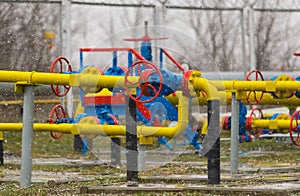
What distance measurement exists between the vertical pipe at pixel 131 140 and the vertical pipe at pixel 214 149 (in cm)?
80

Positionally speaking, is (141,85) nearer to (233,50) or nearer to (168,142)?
(168,142)

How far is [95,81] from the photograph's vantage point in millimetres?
8320

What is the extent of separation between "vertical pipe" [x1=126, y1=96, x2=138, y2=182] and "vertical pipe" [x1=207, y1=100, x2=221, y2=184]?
0.80 meters

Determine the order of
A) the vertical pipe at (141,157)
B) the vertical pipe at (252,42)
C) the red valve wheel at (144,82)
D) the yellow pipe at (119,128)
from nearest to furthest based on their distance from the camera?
1. the red valve wheel at (144,82)
2. the yellow pipe at (119,128)
3. the vertical pipe at (141,157)
4. the vertical pipe at (252,42)

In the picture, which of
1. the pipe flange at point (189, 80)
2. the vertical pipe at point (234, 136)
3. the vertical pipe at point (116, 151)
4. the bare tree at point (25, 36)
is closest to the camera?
the pipe flange at point (189, 80)

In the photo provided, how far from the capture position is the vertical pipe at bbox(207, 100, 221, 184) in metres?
7.95

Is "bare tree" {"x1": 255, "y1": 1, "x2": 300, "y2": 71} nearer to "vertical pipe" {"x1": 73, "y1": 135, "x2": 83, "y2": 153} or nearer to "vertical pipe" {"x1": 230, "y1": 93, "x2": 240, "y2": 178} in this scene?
"vertical pipe" {"x1": 73, "y1": 135, "x2": 83, "y2": 153}

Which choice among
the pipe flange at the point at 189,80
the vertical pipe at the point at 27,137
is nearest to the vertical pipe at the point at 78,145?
the pipe flange at the point at 189,80

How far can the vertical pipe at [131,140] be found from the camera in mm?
8391

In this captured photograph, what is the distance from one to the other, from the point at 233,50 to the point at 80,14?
6.86 m

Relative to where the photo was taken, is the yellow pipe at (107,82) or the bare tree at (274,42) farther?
the bare tree at (274,42)

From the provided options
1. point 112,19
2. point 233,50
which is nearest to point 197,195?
point 112,19

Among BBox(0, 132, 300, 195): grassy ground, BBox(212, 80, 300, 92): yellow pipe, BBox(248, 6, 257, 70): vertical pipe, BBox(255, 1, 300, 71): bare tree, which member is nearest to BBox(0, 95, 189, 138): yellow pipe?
BBox(0, 132, 300, 195): grassy ground

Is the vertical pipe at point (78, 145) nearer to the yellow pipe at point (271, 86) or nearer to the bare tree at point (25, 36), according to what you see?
the yellow pipe at point (271, 86)
